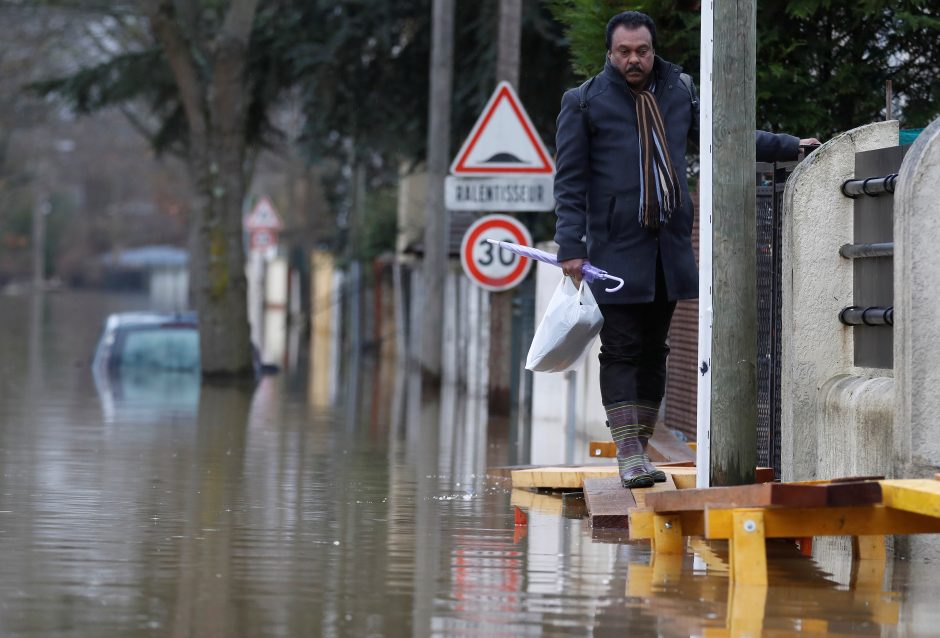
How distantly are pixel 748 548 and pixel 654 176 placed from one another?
5.91 ft

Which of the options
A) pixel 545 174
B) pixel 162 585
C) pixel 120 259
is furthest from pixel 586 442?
pixel 120 259

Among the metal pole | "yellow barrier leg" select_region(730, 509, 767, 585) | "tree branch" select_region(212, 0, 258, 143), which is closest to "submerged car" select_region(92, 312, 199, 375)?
"tree branch" select_region(212, 0, 258, 143)

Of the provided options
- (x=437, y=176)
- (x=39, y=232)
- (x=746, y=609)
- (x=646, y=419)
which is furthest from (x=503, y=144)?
(x=39, y=232)

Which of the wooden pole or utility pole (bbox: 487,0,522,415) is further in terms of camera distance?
utility pole (bbox: 487,0,522,415)

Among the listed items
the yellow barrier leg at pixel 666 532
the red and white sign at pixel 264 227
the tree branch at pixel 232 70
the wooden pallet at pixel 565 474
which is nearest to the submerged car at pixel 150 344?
the tree branch at pixel 232 70

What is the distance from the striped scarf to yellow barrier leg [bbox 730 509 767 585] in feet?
5.36

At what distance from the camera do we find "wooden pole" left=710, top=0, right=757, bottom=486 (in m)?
7.44

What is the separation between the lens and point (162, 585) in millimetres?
6320

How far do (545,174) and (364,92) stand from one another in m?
7.13

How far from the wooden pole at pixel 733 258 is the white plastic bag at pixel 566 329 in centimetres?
57

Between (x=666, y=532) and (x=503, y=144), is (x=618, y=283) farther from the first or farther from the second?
(x=503, y=144)

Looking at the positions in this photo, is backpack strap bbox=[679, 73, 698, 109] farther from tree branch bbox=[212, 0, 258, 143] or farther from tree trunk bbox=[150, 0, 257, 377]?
tree trunk bbox=[150, 0, 257, 377]

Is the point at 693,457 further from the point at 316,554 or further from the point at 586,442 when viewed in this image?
the point at 586,442

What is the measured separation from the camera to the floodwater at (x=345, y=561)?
575 centimetres
